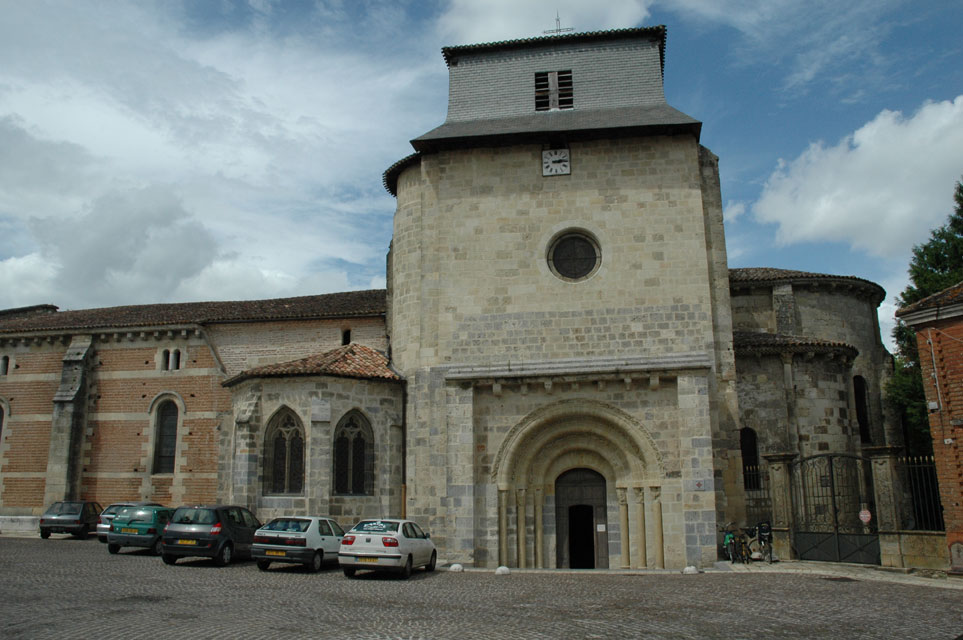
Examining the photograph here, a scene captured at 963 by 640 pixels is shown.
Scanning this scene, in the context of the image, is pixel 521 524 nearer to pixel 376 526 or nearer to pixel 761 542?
pixel 376 526

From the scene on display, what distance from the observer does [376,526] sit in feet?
51.9

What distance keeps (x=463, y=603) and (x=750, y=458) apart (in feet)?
47.1

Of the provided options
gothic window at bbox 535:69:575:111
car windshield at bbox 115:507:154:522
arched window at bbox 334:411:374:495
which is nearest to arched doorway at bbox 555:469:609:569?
arched window at bbox 334:411:374:495

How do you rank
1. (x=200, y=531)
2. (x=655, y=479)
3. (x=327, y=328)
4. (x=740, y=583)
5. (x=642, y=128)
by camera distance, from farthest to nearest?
1. (x=327, y=328)
2. (x=642, y=128)
3. (x=655, y=479)
4. (x=200, y=531)
5. (x=740, y=583)

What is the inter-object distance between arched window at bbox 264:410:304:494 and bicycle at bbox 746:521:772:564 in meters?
11.8

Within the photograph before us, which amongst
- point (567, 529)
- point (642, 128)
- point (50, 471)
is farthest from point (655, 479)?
point (50, 471)

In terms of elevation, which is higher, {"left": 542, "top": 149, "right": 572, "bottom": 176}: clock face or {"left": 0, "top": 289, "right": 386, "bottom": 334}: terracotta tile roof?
{"left": 542, "top": 149, "right": 572, "bottom": 176}: clock face

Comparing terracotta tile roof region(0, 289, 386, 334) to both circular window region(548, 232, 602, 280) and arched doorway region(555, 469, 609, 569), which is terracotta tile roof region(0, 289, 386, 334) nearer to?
circular window region(548, 232, 602, 280)

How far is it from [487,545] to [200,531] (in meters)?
6.88

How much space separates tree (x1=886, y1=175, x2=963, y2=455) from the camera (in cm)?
2552

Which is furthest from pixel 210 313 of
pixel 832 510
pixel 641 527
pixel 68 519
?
pixel 832 510

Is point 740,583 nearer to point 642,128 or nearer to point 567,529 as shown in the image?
point 567,529

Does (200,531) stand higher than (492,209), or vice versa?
(492,209)

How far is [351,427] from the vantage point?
69.5 ft
